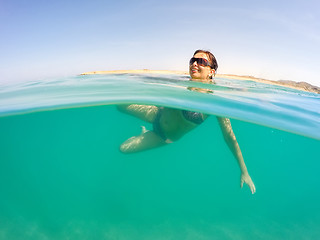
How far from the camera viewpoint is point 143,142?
5.93 m

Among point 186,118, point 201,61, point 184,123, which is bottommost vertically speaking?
point 184,123

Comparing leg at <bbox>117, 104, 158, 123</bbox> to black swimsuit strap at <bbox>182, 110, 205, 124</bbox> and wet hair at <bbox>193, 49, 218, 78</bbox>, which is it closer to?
black swimsuit strap at <bbox>182, 110, 205, 124</bbox>

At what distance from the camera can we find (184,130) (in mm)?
5613

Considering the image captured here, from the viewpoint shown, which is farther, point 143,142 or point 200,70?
point 143,142

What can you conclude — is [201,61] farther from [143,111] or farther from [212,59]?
[143,111]

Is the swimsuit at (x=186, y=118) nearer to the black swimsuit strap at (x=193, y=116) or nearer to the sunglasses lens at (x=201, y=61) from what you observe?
the black swimsuit strap at (x=193, y=116)

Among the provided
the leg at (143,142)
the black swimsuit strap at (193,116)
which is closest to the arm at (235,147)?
the black swimsuit strap at (193,116)

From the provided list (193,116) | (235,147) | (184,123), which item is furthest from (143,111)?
(235,147)

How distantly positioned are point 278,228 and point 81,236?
6908 millimetres

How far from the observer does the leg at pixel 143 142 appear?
581cm

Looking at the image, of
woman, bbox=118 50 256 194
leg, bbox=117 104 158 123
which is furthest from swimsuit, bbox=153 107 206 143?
leg, bbox=117 104 158 123

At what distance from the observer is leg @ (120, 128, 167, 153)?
5812 mm

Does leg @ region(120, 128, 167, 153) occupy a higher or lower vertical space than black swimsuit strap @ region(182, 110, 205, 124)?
lower

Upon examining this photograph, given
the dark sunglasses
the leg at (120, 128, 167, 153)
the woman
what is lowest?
the leg at (120, 128, 167, 153)
